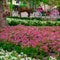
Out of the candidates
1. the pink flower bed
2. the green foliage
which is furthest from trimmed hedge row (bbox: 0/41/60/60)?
the pink flower bed

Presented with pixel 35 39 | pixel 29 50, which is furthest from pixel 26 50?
pixel 35 39

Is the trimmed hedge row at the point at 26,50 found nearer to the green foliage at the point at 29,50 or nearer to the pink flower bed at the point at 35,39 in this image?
the green foliage at the point at 29,50

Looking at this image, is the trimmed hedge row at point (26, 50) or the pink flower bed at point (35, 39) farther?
the pink flower bed at point (35, 39)

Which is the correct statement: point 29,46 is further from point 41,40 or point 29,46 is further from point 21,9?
point 21,9

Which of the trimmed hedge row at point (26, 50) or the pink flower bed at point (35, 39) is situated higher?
the pink flower bed at point (35, 39)

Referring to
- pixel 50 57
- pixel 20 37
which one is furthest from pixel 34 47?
pixel 20 37

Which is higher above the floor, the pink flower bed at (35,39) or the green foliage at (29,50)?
the pink flower bed at (35,39)

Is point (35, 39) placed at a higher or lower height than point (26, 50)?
higher

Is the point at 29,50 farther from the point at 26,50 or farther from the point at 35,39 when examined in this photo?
the point at 35,39

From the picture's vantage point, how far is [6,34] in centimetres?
888

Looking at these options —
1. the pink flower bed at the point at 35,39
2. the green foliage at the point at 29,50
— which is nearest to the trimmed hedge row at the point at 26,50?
the green foliage at the point at 29,50

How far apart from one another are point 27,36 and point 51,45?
115 centimetres

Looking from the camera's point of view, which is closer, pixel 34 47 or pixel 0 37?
pixel 34 47

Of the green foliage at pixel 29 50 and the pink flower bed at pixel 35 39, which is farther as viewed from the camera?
the pink flower bed at pixel 35 39
